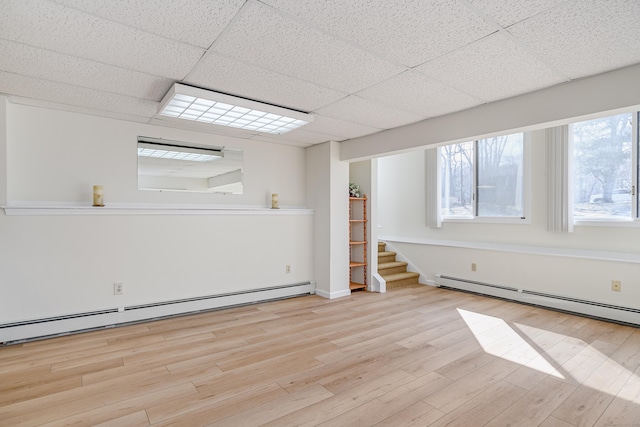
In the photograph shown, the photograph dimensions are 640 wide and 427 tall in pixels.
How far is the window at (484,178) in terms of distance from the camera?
5031mm

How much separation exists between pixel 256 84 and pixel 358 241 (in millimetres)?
3293

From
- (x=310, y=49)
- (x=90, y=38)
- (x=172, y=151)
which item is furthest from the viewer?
(x=172, y=151)

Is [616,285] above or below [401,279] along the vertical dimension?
above

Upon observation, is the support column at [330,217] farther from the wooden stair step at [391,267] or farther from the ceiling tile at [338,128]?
the wooden stair step at [391,267]

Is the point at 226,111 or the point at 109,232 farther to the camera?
the point at 109,232

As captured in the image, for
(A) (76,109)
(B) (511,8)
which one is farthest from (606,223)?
(A) (76,109)

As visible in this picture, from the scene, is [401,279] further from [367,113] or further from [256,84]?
[256,84]

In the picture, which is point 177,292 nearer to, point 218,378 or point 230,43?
point 218,378

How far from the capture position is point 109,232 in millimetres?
3516

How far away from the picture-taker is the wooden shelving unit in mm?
5301

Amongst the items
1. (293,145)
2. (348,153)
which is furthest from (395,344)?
(293,145)

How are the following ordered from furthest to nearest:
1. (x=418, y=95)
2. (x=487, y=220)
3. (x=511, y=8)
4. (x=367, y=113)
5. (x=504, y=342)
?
(x=487, y=220) < (x=367, y=113) < (x=504, y=342) < (x=418, y=95) < (x=511, y=8)

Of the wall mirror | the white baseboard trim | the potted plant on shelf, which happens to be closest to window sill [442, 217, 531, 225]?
the potted plant on shelf

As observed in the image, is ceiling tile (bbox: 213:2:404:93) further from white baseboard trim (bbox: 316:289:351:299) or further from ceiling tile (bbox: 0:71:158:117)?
white baseboard trim (bbox: 316:289:351:299)
